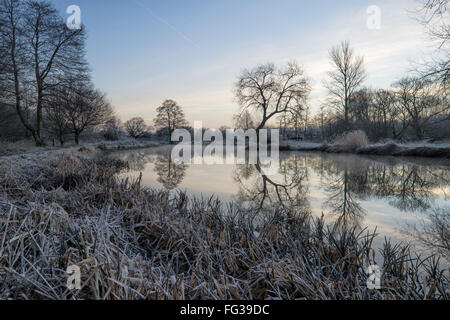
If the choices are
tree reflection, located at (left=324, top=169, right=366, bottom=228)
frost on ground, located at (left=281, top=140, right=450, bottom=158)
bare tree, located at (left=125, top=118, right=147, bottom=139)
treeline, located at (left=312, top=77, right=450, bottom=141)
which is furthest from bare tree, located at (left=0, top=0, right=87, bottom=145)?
bare tree, located at (left=125, top=118, right=147, bottom=139)

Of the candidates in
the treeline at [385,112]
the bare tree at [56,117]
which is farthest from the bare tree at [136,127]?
the treeline at [385,112]

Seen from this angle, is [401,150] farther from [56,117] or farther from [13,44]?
[56,117]

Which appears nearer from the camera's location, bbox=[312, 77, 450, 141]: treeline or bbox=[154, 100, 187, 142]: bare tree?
bbox=[312, 77, 450, 141]: treeline

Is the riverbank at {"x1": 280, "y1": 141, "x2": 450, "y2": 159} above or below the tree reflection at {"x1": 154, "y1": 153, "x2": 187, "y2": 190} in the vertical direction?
above

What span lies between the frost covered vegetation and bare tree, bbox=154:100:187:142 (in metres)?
39.6

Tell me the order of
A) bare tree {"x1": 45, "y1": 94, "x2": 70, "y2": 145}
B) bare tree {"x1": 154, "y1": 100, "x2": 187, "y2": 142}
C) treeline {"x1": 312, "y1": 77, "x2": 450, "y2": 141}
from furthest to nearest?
bare tree {"x1": 154, "y1": 100, "x2": 187, "y2": 142}
treeline {"x1": 312, "y1": 77, "x2": 450, "y2": 141}
bare tree {"x1": 45, "y1": 94, "x2": 70, "y2": 145}

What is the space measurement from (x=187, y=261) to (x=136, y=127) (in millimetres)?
45692

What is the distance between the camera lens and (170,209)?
9.75ft

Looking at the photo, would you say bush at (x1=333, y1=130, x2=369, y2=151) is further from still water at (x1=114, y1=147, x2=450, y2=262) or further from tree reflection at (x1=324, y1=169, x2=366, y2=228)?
tree reflection at (x1=324, y1=169, x2=366, y2=228)

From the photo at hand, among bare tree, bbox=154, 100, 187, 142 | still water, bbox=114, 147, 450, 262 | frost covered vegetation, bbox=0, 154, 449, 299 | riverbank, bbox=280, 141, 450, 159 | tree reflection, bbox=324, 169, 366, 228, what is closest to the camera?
frost covered vegetation, bbox=0, 154, 449, 299

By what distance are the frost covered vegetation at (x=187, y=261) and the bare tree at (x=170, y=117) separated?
1560 inches

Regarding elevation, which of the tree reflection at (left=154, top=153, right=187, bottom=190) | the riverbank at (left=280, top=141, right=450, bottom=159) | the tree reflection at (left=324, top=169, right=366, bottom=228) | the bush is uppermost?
the bush

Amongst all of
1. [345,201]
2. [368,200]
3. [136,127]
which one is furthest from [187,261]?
[136,127]

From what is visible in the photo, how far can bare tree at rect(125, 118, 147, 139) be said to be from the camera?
4309 cm
